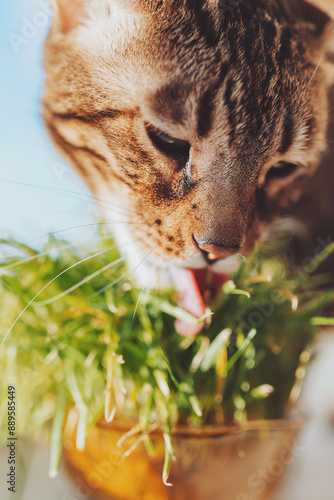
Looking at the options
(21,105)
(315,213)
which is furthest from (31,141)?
(315,213)

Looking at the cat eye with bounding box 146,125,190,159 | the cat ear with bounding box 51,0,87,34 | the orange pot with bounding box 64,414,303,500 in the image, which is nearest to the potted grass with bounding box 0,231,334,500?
the orange pot with bounding box 64,414,303,500

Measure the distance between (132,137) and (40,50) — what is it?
17 centimetres

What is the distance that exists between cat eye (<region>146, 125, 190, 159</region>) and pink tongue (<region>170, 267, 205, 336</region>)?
0.39 ft

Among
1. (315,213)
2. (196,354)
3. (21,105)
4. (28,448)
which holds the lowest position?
(28,448)

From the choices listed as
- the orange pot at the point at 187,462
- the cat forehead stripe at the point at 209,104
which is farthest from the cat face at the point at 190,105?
the orange pot at the point at 187,462

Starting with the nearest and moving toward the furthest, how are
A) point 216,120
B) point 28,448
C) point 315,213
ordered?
point 216,120, point 28,448, point 315,213

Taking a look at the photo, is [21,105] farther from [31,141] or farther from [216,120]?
[216,120]

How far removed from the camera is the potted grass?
1.37ft

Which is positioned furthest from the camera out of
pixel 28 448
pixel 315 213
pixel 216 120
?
pixel 315 213

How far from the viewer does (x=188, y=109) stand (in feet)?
1.21

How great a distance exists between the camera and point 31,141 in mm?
473

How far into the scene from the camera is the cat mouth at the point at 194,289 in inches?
17.2

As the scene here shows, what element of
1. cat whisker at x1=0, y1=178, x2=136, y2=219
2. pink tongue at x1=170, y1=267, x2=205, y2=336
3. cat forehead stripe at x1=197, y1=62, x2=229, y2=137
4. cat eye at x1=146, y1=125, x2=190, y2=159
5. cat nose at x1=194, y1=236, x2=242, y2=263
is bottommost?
pink tongue at x1=170, y1=267, x2=205, y2=336

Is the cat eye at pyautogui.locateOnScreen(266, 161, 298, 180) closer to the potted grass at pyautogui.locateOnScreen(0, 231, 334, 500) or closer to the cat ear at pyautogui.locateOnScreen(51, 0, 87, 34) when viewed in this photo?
the potted grass at pyautogui.locateOnScreen(0, 231, 334, 500)
